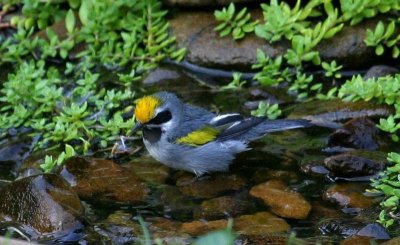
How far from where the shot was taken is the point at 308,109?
7.78m

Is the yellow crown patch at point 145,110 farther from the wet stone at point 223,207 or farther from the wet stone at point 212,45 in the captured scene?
the wet stone at point 212,45

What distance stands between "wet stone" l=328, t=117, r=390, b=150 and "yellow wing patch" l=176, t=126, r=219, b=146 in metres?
0.92

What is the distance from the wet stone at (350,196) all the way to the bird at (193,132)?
749 mm

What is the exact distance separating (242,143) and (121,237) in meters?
1.48

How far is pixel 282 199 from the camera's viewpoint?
6.49 m

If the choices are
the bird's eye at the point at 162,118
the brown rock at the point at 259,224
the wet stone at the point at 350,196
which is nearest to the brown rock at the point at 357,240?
the brown rock at the point at 259,224

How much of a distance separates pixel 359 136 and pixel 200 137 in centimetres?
123

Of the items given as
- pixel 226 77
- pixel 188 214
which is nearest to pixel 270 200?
pixel 188 214

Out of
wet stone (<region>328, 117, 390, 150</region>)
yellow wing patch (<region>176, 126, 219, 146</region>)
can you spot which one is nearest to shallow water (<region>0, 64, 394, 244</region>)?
wet stone (<region>328, 117, 390, 150</region>)

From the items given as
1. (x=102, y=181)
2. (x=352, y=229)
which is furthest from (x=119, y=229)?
(x=352, y=229)

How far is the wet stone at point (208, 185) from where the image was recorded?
22.6 feet

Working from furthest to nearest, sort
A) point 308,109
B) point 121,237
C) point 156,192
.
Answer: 1. point 308,109
2. point 156,192
3. point 121,237

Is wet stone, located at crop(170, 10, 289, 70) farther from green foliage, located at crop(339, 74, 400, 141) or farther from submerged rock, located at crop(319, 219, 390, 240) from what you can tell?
submerged rock, located at crop(319, 219, 390, 240)

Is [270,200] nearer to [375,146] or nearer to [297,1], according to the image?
[375,146]
